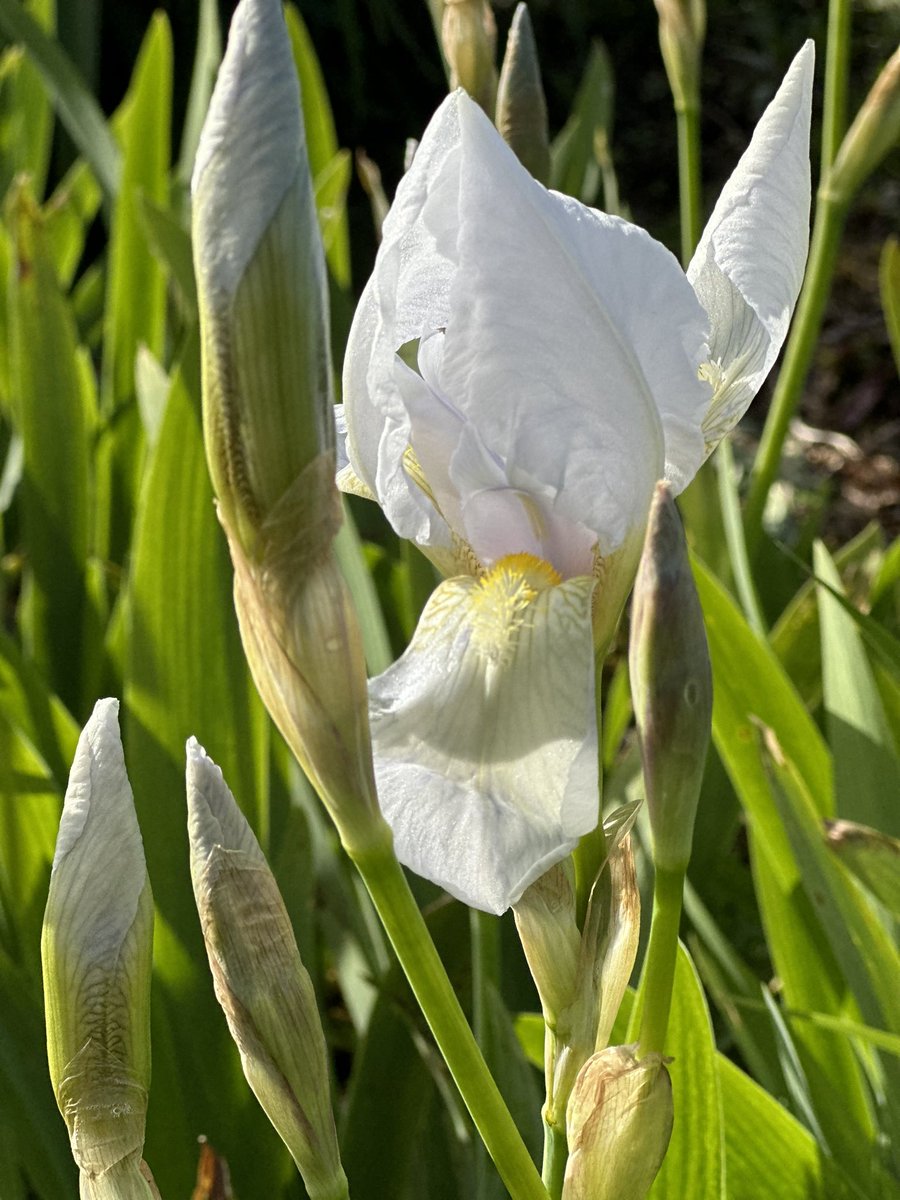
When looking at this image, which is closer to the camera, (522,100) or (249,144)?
(249,144)

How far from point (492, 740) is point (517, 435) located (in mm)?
96

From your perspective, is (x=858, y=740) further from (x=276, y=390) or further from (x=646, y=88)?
(x=646, y=88)

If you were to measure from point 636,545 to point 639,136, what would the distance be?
293cm

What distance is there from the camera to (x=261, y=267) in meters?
0.33

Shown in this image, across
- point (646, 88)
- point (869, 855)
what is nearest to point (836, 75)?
point (869, 855)

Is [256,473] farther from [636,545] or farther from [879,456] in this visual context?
[879,456]

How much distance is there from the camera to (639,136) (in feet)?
10.3

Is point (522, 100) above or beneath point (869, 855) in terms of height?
above

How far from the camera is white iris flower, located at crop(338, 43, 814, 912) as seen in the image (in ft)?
1.30

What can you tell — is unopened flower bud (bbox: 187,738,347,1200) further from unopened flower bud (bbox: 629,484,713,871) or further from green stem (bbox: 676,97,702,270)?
green stem (bbox: 676,97,702,270)

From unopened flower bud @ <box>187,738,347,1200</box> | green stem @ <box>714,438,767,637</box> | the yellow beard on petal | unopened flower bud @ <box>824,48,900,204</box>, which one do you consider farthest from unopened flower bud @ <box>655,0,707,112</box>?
unopened flower bud @ <box>187,738,347,1200</box>

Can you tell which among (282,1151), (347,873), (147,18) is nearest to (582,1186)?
(282,1151)

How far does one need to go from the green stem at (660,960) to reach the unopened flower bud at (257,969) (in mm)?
102

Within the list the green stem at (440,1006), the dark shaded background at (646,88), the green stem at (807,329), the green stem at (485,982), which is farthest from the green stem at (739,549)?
the dark shaded background at (646,88)
